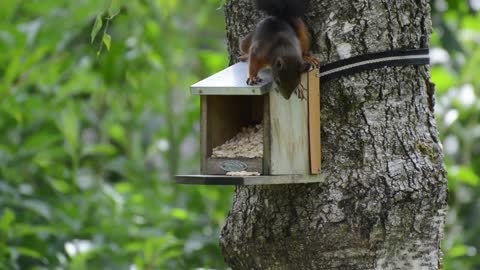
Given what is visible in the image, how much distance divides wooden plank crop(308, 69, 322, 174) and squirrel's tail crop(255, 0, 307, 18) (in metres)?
0.19

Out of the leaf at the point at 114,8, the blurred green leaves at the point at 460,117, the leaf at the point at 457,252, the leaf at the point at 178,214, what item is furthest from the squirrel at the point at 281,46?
the blurred green leaves at the point at 460,117

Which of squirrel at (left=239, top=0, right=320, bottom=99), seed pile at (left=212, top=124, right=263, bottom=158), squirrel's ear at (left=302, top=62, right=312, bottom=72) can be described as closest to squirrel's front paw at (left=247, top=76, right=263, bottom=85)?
squirrel at (left=239, top=0, right=320, bottom=99)

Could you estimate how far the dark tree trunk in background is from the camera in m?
2.92

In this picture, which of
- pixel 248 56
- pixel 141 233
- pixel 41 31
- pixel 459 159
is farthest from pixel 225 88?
pixel 459 159

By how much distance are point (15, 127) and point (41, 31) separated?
1.99ft

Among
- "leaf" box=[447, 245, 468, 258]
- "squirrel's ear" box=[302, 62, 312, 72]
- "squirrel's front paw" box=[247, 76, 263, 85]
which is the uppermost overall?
"squirrel's ear" box=[302, 62, 312, 72]

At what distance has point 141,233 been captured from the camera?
5.39 meters

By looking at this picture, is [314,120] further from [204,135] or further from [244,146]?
[204,135]

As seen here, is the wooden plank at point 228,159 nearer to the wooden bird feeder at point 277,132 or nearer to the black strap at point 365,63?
the wooden bird feeder at point 277,132

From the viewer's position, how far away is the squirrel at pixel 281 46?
2.86 meters

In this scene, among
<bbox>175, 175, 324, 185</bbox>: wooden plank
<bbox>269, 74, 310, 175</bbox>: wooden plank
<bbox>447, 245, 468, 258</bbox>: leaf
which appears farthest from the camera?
<bbox>447, 245, 468, 258</bbox>: leaf

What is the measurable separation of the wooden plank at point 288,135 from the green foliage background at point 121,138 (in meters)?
2.14

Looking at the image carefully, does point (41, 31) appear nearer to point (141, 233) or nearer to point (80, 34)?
point (80, 34)

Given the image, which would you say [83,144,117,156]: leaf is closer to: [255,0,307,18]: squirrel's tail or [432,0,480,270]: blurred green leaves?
[432,0,480,270]: blurred green leaves
